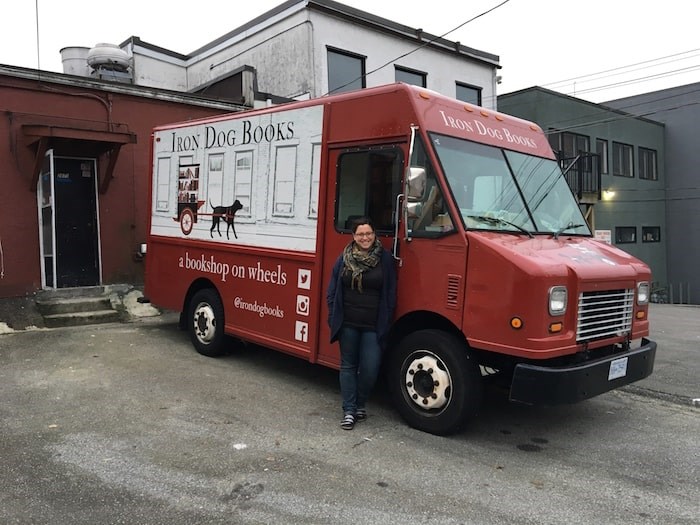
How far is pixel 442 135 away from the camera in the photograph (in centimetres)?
471

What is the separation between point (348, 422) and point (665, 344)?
622cm

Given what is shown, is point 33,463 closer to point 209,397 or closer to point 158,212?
point 209,397

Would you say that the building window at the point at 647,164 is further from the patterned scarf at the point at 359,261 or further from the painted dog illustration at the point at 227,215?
the patterned scarf at the point at 359,261

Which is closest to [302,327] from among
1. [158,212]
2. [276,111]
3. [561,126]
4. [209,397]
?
[209,397]

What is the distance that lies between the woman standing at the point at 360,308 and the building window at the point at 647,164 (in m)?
27.5

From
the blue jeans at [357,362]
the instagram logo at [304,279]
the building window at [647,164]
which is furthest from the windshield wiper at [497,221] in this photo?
the building window at [647,164]

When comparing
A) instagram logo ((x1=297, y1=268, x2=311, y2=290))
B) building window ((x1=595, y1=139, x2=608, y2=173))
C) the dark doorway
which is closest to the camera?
instagram logo ((x1=297, y1=268, x2=311, y2=290))

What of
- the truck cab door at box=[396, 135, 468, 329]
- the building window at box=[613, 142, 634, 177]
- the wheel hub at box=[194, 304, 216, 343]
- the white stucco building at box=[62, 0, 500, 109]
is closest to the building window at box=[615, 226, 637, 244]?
Answer: the building window at box=[613, 142, 634, 177]

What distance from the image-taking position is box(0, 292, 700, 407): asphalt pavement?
6023 millimetres

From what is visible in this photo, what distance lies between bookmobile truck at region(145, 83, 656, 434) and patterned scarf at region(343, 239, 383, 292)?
0.21 metres

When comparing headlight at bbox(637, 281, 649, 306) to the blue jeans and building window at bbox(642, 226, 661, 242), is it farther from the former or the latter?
building window at bbox(642, 226, 661, 242)

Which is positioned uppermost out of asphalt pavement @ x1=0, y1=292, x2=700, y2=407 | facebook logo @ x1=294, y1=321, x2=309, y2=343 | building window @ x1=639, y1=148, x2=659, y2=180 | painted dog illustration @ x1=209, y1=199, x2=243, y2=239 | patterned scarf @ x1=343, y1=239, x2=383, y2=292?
building window @ x1=639, y1=148, x2=659, y2=180

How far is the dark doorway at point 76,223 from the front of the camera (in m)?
9.77

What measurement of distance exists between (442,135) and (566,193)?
1671 mm
